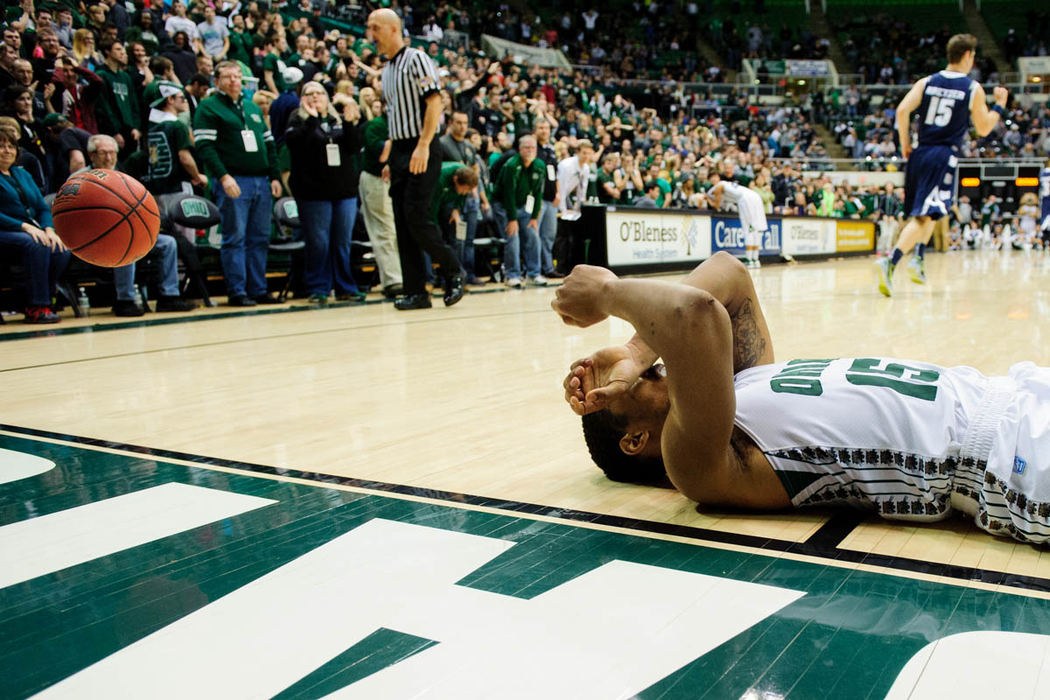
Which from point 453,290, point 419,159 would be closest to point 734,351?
point 419,159

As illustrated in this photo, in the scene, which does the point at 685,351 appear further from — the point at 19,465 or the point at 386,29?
the point at 386,29

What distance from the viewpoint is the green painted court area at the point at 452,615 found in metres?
1.09

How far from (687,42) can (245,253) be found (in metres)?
28.9

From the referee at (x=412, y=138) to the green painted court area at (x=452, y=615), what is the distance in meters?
4.47

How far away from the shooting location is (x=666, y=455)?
5.42 feet

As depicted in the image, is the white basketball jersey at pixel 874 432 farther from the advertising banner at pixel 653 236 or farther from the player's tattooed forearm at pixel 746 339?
the advertising banner at pixel 653 236

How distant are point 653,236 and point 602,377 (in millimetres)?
9902

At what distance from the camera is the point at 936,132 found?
6.93 meters

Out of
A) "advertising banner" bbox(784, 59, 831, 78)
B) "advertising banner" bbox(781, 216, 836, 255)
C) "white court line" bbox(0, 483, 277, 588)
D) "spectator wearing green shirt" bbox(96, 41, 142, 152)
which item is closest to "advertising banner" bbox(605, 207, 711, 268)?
"advertising banner" bbox(781, 216, 836, 255)

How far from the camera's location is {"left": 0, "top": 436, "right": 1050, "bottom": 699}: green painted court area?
1.09 metres

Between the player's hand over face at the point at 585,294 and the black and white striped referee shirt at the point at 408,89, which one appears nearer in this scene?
the player's hand over face at the point at 585,294

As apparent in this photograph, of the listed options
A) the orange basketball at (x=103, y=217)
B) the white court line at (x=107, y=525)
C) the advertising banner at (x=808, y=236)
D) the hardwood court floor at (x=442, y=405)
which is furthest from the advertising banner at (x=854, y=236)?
the white court line at (x=107, y=525)

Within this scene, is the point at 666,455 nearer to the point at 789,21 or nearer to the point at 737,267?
the point at 737,267

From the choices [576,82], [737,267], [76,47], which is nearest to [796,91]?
[576,82]
